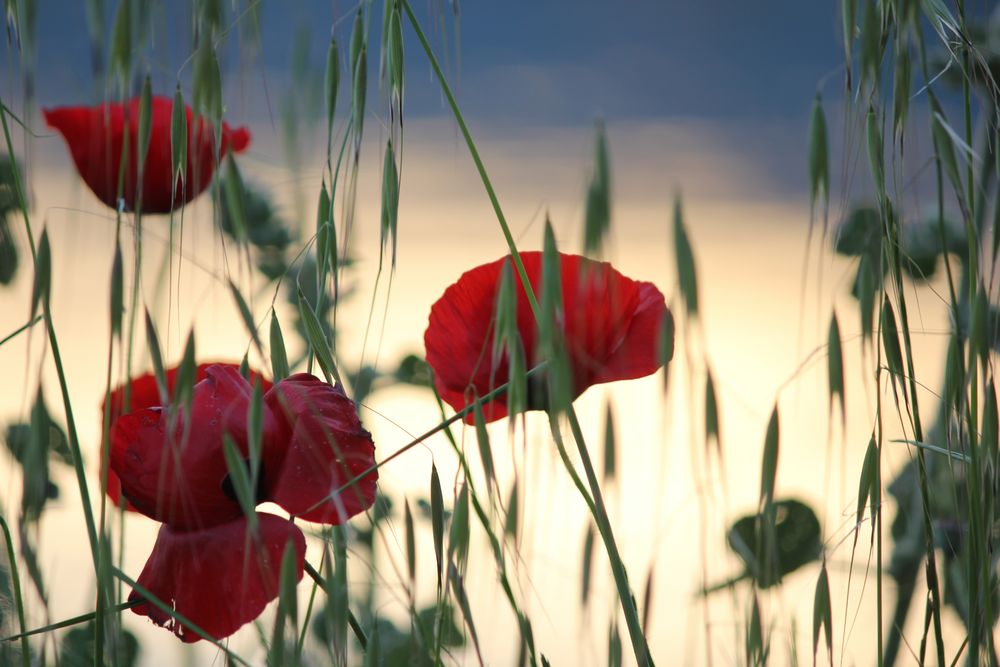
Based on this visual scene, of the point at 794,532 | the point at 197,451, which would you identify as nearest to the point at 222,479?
the point at 197,451

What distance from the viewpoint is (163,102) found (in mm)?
374

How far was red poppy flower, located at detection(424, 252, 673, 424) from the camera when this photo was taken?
24 cm

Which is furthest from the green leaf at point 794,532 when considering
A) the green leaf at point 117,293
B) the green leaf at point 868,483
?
the green leaf at point 117,293

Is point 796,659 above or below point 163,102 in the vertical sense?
below

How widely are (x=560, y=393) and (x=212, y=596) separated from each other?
4.0 inches

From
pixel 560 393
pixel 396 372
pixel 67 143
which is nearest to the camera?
pixel 560 393

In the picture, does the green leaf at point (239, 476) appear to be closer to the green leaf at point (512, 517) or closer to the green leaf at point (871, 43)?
the green leaf at point (512, 517)

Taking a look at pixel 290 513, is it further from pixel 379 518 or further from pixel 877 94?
pixel 877 94

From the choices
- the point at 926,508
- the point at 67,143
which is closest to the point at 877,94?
the point at 926,508

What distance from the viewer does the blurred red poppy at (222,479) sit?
225 millimetres

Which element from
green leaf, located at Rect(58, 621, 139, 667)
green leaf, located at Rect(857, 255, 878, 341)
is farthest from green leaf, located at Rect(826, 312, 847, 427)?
green leaf, located at Rect(58, 621, 139, 667)

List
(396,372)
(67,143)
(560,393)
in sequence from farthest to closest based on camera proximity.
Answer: (396,372)
(67,143)
(560,393)

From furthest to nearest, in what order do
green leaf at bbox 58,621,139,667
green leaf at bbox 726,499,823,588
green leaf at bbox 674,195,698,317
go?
green leaf at bbox 726,499,823,588
green leaf at bbox 58,621,139,667
green leaf at bbox 674,195,698,317

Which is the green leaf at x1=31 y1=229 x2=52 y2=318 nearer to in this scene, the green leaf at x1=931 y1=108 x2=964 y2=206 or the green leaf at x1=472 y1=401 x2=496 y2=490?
the green leaf at x1=472 y1=401 x2=496 y2=490
